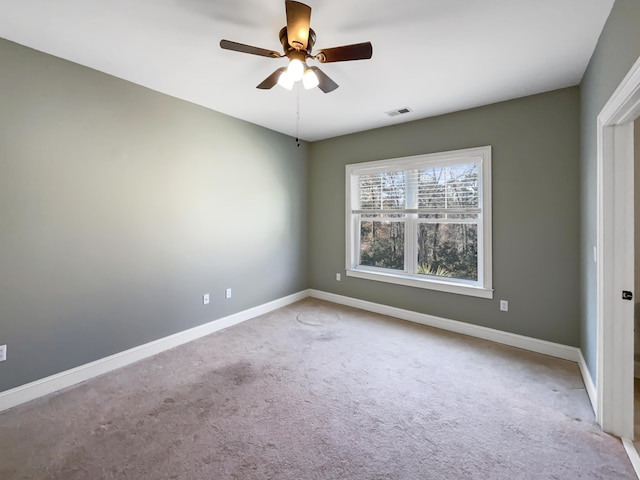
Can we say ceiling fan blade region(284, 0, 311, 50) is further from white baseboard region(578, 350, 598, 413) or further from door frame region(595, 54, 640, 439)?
white baseboard region(578, 350, 598, 413)

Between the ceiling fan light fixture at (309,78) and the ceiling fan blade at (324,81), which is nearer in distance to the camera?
the ceiling fan light fixture at (309,78)

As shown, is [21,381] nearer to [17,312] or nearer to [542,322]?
[17,312]

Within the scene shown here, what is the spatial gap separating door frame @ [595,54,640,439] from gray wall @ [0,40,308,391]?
345 centimetres

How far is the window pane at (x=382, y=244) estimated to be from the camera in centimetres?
404

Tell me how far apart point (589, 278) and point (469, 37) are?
209 cm

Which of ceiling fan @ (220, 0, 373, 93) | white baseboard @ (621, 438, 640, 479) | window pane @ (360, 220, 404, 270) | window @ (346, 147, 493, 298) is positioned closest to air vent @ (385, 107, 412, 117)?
window @ (346, 147, 493, 298)

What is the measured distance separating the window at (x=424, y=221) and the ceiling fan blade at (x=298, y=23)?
2353 millimetres

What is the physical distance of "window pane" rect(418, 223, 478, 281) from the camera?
345 centimetres

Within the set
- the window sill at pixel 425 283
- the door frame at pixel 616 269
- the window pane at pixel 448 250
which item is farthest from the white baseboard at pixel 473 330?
the door frame at pixel 616 269

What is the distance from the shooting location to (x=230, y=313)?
12.1ft

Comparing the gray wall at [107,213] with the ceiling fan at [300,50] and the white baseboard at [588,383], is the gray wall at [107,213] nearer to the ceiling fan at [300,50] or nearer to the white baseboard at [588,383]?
the ceiling fan at [300,50]

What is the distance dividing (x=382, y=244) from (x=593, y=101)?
260 cm

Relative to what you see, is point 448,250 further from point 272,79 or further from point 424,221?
point 272,79

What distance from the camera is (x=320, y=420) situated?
196 cm
